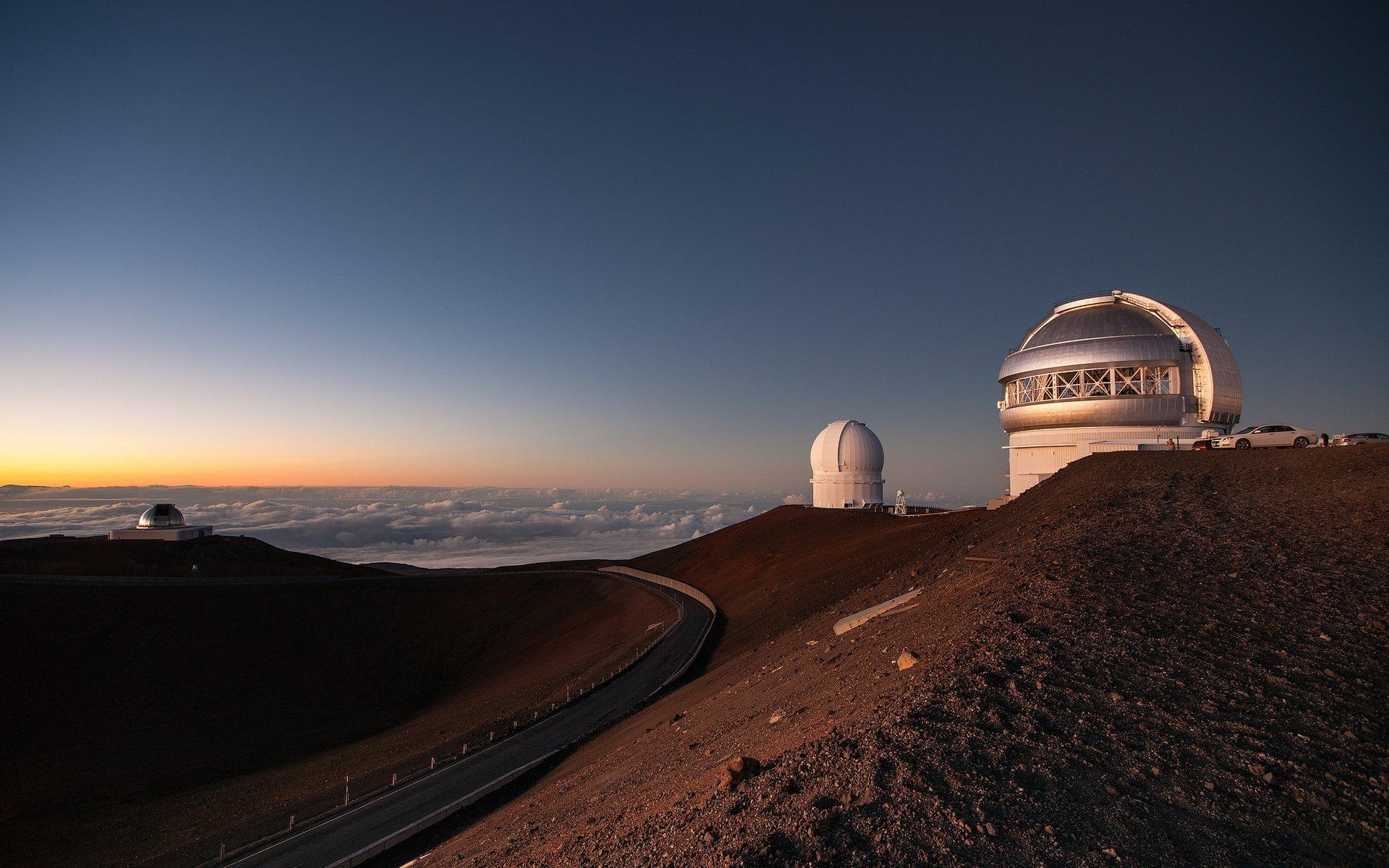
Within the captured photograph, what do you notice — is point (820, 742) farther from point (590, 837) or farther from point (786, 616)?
point (786, 616)

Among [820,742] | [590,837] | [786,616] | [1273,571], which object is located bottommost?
[786,616]

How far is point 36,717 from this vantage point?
84.2 ft

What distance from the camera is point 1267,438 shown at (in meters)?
21.7

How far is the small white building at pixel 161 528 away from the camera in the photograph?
5428 centimetres

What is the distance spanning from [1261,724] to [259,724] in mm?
32616

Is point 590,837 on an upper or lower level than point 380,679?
upper

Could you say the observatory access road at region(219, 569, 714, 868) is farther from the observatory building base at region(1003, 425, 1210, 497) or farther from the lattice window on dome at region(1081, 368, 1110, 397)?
the lattice window on dome at region(1081, 368, 1110, 397)

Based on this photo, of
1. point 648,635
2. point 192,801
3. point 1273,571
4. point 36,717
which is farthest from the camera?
point 648,635

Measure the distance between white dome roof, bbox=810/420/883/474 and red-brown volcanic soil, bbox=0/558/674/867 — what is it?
2100cm

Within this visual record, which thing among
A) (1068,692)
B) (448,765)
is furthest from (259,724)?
(1068,692)

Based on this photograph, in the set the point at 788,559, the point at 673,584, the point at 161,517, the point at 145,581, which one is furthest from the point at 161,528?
the point at 788,559

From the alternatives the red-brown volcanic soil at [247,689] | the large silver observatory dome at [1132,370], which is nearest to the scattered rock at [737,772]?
the red-brown volcanic soil at [247,689]

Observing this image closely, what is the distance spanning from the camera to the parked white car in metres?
21.2

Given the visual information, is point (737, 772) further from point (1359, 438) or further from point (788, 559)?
point (788, 559)
